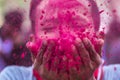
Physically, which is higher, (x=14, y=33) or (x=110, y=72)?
(x=14, y=33)

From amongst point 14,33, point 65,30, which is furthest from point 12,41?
point 65,30

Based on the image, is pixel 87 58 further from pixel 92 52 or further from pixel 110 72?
pixel 110 72

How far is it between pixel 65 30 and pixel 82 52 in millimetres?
71

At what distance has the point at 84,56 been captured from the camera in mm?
590

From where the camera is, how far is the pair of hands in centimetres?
57

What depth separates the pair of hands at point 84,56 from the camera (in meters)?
0.57

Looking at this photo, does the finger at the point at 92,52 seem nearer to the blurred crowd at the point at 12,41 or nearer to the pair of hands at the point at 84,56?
the pair of hands at the point at 84,56

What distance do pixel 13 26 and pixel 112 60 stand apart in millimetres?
232

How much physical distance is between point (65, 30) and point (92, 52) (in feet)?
0.25

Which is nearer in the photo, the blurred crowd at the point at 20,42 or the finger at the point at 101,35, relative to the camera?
the finger at the point at 101,35

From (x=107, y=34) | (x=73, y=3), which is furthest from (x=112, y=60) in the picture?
(x=73, y=3)

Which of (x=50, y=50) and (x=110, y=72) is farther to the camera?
(x=110, y=72)

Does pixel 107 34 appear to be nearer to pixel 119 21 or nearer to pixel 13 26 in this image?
pixel 119 21

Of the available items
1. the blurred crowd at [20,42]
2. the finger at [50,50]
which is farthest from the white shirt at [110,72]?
the finger at [50,50]
